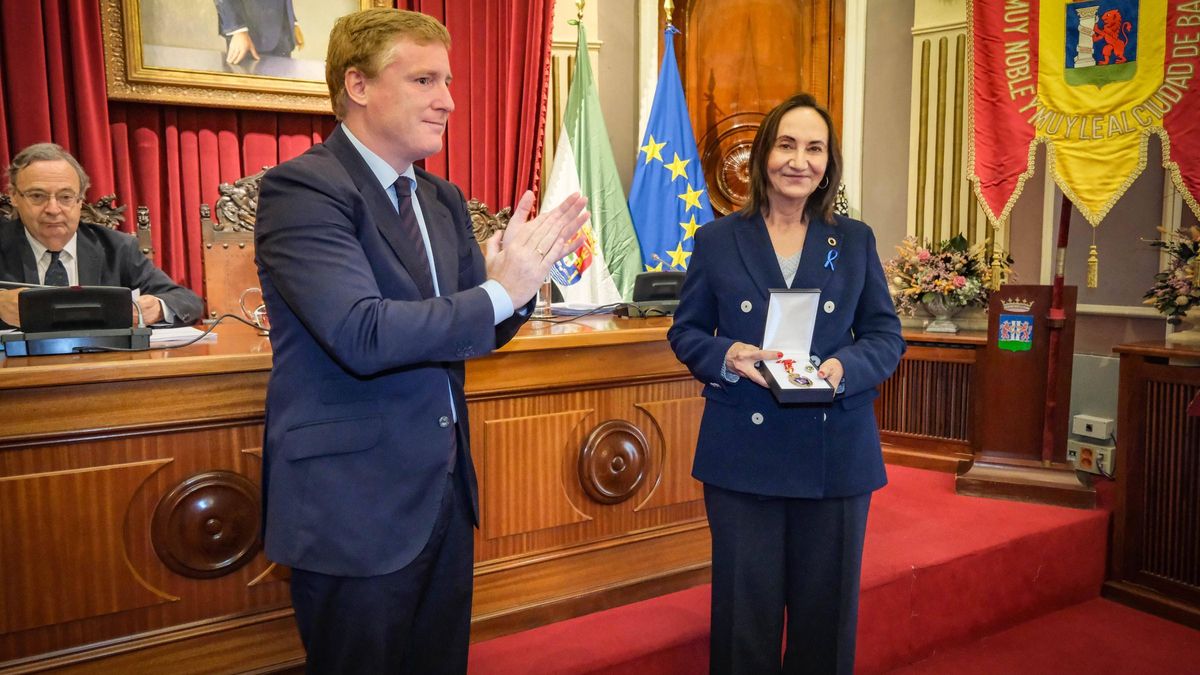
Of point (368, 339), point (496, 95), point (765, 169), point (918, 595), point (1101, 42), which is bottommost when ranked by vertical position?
point (918, 595)

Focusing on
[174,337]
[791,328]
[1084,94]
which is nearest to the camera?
[791,328]

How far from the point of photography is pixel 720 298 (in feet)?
5.48

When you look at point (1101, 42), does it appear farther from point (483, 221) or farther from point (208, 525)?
point (208, 525)

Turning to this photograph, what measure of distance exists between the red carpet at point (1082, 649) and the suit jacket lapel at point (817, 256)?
138cm

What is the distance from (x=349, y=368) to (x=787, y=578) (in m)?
1.03

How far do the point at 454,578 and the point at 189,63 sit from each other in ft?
10.0

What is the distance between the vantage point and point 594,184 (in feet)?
14.0

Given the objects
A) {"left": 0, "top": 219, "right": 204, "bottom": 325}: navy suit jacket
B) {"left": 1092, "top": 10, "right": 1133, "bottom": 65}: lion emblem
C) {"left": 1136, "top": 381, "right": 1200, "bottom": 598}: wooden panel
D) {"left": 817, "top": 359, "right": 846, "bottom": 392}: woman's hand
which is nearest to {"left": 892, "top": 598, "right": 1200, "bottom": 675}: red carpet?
{"left": 1136, "top": 381, "right": 1200, "bottom": 598}: wooden panel

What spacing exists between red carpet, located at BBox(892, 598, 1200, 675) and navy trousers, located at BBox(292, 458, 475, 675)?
5.21 ft

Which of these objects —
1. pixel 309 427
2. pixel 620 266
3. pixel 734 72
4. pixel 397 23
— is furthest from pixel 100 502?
pixel 734 72

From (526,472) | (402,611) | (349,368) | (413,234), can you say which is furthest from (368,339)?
(526,472)

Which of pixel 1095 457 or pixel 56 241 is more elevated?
pixel 56 241

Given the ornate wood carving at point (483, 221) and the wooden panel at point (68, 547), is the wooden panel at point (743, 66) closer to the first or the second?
the ornate wood carving at point (483, 221)

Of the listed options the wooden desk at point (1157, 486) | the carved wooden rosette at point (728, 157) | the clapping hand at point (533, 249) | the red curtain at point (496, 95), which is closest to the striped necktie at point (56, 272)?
the red curtain at point (496, 95)
